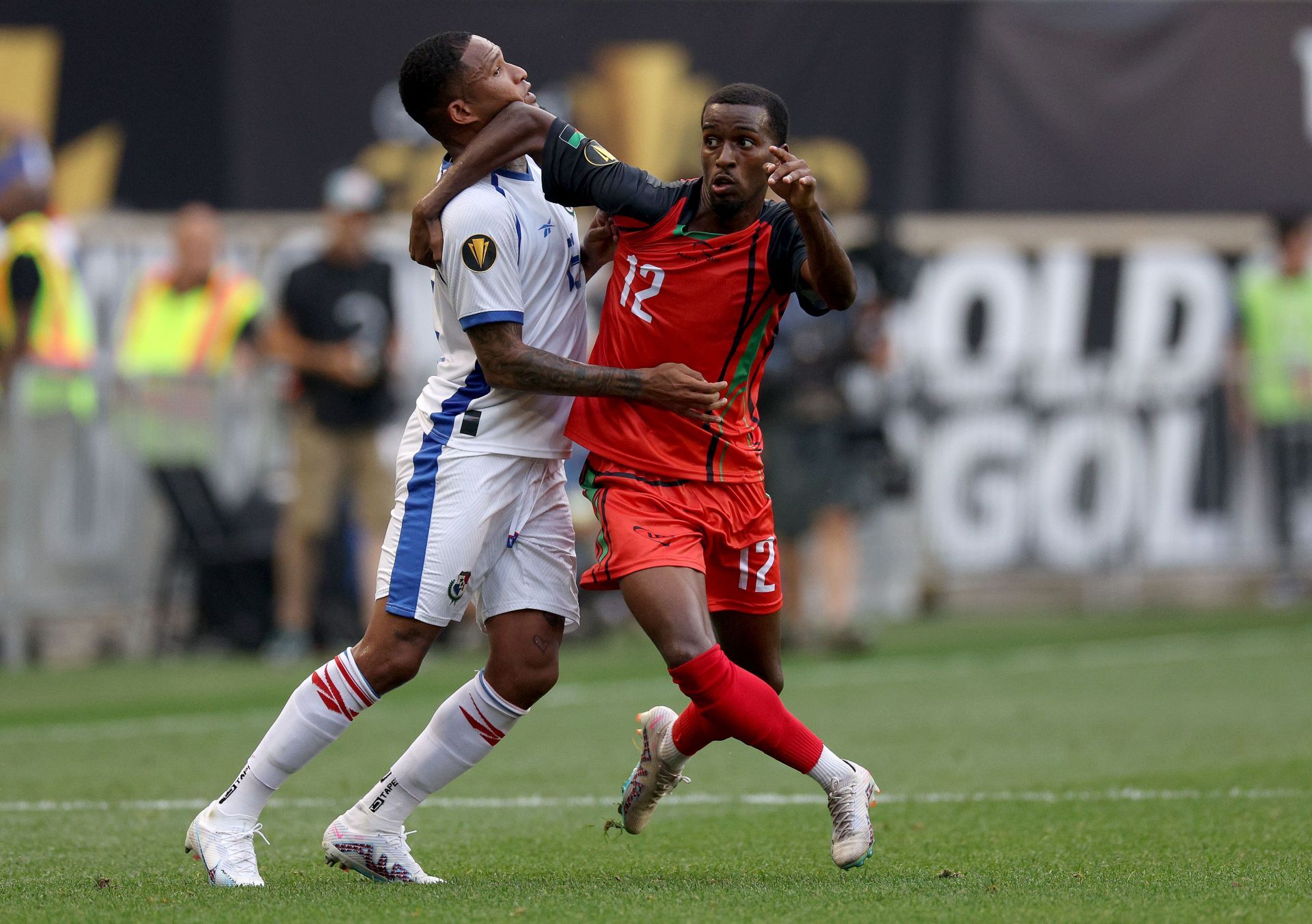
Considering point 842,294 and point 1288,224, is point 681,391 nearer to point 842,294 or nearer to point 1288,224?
point 842,294

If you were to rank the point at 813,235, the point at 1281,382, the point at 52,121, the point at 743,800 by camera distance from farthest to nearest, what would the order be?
1. the point at 1281,382
2. the point at 52,121
3. the point at 743,800
4. the point at 813,235

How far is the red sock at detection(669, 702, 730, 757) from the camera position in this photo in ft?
17.6

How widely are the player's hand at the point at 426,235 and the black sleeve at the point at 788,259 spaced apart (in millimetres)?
870

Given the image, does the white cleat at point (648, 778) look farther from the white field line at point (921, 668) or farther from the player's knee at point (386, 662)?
the white field line at point (921, 668)

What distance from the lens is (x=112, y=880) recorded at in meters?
5.17

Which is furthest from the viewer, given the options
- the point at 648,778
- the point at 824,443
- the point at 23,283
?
the point at 23,283

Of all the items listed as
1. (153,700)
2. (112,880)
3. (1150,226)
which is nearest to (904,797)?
(112,880)

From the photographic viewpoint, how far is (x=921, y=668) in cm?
1149

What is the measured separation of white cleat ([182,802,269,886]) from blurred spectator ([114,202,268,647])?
7253 mm

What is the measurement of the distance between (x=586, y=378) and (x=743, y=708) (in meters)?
0.94

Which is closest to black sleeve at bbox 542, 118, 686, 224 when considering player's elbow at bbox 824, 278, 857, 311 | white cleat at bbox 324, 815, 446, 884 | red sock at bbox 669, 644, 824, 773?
player's elbow at bbox 824, 278, 857, 311

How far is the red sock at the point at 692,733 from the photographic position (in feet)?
17.6

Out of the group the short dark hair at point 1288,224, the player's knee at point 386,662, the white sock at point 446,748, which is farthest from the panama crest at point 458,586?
the short dark hair at point 1288,224

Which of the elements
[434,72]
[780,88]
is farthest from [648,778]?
[780,88]
